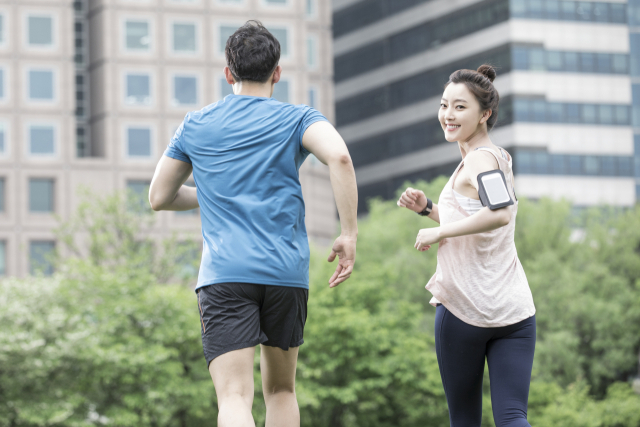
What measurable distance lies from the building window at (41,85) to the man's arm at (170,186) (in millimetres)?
52486

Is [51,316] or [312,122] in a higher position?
[312,122]

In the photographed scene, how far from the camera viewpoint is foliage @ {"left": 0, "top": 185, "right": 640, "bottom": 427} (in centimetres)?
2738

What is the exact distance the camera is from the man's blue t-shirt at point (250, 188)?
400 centimetres

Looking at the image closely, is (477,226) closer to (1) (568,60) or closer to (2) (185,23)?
(2) (185,23)

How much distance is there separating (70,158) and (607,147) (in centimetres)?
3627

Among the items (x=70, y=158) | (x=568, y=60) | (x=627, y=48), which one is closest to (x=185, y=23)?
(x=70, y=158)

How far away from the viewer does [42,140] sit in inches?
2146

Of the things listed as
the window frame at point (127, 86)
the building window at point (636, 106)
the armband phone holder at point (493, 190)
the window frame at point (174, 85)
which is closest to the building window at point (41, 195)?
the window frame at point (127, 86)

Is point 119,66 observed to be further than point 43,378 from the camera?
Yes

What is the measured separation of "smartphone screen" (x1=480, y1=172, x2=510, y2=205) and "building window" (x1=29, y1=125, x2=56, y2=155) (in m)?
53.1

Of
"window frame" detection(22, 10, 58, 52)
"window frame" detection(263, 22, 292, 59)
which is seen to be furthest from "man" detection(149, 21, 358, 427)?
"window frame" detection(263, 22, 292, 59)

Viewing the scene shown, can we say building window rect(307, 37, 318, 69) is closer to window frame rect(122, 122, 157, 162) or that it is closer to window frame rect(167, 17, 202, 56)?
window frame rect(167, 17, 202, 56)

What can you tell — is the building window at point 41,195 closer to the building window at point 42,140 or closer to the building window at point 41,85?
the building window at point 42,140

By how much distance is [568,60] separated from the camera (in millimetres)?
65062
